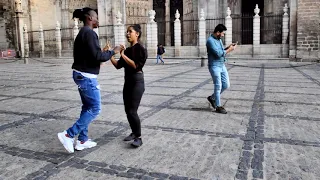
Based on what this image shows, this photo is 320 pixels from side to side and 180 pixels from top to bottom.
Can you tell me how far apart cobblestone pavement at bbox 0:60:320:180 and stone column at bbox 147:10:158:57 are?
14916 mm

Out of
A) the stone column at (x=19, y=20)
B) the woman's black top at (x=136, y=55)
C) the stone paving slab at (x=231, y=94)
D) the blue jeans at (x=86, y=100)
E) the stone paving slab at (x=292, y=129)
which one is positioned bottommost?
the stone paving slab at (x=292, y=129)

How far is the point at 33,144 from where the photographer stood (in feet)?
13.3

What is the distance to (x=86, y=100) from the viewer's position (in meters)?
3.64

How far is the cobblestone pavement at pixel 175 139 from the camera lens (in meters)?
3.18

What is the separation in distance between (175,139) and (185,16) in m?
22.9

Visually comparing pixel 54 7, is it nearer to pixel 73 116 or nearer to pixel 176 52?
pixel 176 52

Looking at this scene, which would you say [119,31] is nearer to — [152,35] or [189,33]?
[152,35]

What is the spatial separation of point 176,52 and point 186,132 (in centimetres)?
1728

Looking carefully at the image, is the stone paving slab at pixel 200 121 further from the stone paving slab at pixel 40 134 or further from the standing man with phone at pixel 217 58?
the stone paving slab at pixel 40 134

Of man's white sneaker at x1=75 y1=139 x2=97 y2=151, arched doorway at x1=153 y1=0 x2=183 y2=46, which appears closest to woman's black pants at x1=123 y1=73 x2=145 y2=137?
man's white sneaker at x1=75 y1=139 x2=97 y2=151

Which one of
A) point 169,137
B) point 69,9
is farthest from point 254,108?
point 69,9

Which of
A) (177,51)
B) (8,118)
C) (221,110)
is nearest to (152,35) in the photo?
(177,51)

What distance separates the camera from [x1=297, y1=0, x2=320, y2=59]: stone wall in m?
17.2

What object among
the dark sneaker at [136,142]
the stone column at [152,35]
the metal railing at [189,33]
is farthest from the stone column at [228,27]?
the dark sneaker at [136,142]
